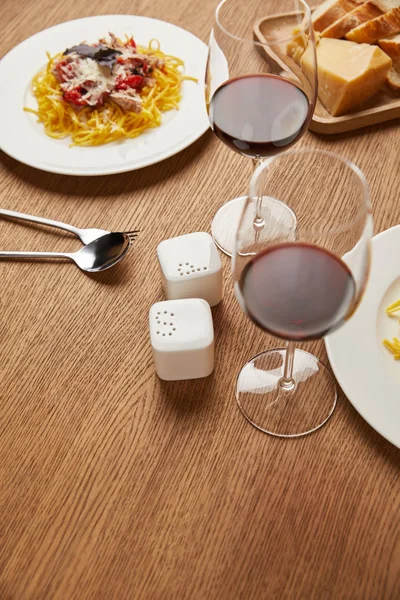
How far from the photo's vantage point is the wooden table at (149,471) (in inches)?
34.7

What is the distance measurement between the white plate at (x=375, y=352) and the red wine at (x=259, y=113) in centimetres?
25

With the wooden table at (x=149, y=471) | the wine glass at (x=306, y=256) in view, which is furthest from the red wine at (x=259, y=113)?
the wooden table at (x=149, y=471)

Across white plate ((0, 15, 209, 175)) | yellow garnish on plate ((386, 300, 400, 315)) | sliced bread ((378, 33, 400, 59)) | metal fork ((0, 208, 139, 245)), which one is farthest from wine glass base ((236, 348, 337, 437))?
sliced bread ((378, 33, 400, 59))

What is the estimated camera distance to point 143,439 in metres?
1.00

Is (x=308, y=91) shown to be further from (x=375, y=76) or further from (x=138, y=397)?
(x=138, y=397)

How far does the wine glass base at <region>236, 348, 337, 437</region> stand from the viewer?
101cm

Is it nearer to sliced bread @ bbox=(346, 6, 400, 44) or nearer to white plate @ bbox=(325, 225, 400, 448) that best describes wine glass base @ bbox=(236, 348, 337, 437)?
white plate @ bbox=(325, 225, 400, 448)

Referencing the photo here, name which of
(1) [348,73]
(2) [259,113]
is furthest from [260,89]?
(1) [348,73]

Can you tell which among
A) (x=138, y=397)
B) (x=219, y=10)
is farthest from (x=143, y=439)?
(x=219, y=10)

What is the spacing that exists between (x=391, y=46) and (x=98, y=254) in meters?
0.80

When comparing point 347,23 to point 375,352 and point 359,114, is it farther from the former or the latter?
point 375,352

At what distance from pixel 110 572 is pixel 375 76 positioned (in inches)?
42.4

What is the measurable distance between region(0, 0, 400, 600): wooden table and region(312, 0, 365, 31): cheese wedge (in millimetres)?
516

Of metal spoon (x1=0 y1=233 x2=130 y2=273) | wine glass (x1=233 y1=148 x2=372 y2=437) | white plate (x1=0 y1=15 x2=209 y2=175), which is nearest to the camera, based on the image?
wine glass (x1=233 y1=148 x2=372 y2=437)
